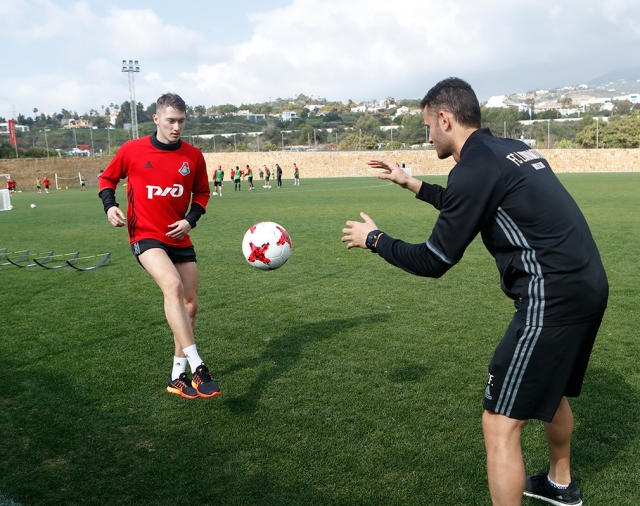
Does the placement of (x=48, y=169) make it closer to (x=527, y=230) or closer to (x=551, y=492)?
(x=551, y=492)

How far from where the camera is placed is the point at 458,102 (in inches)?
123

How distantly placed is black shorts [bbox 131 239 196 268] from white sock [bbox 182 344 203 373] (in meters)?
0.90

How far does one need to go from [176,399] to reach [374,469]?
6.71ft

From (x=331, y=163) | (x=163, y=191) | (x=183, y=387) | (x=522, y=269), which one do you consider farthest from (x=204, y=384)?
(x=331, y=163)

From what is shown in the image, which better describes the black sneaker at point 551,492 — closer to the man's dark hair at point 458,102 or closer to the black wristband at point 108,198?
the man's dark hair at point 458,102

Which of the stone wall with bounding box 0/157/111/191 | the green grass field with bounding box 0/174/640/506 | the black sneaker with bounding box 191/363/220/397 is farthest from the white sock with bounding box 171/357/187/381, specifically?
the stone wall with bounding box 0/157/111/191

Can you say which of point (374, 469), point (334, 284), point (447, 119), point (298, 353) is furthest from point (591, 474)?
point (334, 284)

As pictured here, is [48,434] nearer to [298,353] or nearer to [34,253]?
[298,353]

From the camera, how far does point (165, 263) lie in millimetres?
5148

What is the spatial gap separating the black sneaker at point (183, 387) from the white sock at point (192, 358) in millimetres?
171

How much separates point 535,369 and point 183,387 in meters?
3.12

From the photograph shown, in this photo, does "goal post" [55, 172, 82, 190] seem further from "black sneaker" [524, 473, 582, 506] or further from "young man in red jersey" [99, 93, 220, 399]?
"black sneaker" [524, 473, 582, 506]

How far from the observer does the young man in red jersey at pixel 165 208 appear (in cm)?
514

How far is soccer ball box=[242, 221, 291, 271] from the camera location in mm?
5520
